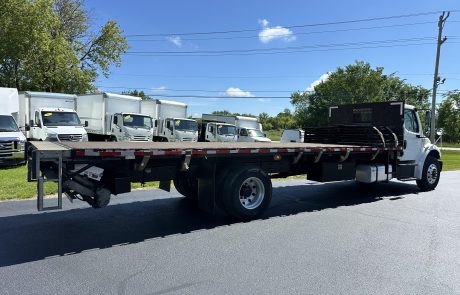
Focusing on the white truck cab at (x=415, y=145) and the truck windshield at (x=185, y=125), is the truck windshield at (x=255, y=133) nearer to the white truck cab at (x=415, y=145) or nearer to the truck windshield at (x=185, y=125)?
the truck windshield at (x=185, y=125)

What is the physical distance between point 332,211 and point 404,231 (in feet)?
5.71

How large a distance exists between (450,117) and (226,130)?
5577 centimetres

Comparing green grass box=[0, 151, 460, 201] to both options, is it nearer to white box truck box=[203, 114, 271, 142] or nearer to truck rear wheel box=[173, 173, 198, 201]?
truck rear wheel box=[173, 173, 198, 201]

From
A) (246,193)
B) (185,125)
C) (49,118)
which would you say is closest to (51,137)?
(49,118)

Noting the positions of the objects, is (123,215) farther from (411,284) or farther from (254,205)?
(411,284)

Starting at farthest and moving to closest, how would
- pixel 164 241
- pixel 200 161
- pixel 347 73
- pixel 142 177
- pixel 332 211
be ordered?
pixel 347 73 → pixel 332 211 → pixel 200 161 → pixel 142 177 → pixel 164 241

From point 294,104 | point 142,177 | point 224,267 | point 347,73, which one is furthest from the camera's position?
point 294,104

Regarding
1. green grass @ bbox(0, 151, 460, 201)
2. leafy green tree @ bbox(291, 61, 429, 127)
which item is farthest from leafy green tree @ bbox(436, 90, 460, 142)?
green grass @ bbox(0, 151, 460, 201)

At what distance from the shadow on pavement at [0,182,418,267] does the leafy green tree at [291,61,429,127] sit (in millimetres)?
46746

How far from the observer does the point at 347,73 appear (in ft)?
184

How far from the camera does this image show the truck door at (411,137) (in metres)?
10.7

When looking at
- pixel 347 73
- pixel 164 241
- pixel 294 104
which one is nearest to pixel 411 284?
pixel 164 241

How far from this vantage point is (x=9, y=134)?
15.1m

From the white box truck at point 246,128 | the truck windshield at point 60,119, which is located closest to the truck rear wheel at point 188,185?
the truck windshield at point 60,119
